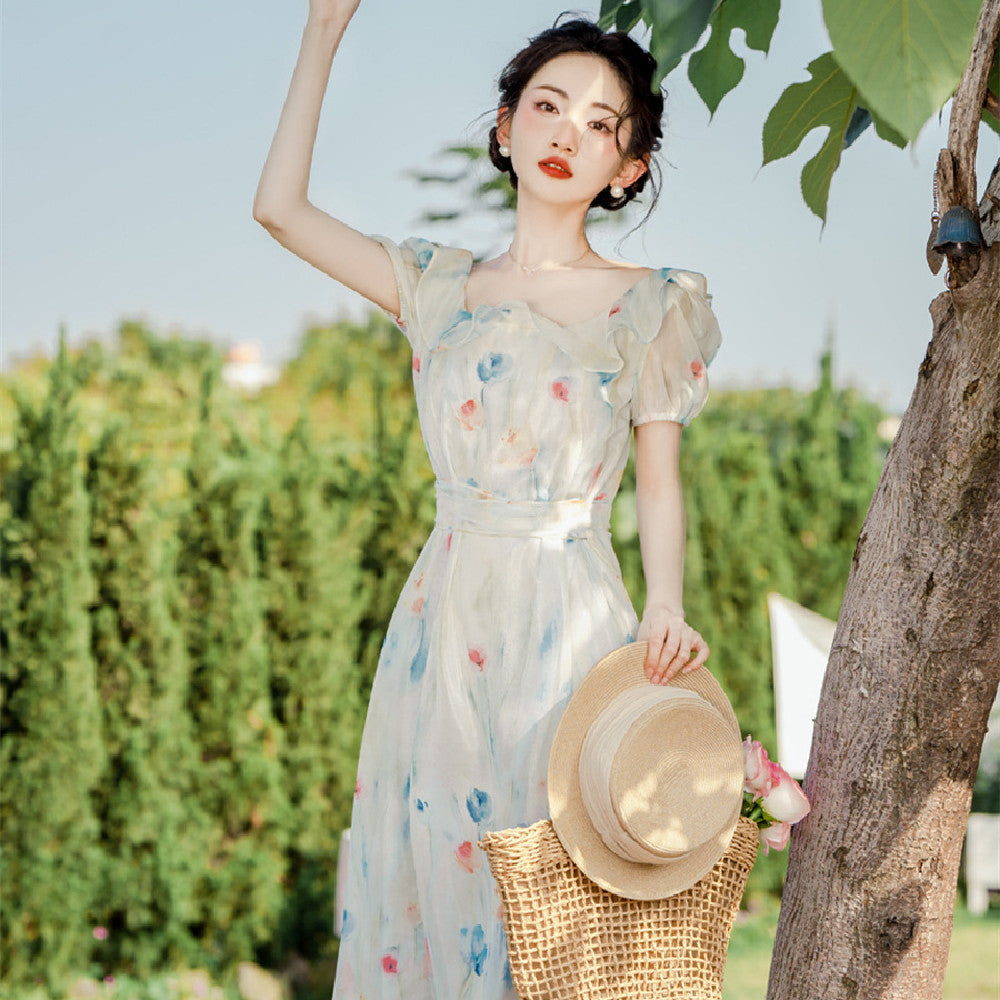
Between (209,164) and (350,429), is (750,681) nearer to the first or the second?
(209,164)

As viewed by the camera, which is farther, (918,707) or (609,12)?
(609,12)

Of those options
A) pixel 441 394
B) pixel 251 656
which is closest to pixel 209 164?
pixel 251 656

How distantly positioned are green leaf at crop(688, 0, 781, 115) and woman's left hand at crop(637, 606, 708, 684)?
0.76 meters

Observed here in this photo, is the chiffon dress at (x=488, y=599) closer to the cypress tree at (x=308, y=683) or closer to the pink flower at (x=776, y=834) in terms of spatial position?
the pink flower at (x=776, y=834)

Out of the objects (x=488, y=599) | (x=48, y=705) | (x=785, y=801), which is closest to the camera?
(x=785, y=801)

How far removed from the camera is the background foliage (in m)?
4.24

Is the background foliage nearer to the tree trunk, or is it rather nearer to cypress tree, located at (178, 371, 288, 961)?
cypress tree, located at (178, 371, 288, 961)

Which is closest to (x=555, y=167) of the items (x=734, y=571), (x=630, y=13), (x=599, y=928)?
(x=630, y=13)

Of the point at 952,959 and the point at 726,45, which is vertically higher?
the point at 726,45

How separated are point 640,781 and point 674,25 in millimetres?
979

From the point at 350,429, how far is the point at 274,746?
307 inches

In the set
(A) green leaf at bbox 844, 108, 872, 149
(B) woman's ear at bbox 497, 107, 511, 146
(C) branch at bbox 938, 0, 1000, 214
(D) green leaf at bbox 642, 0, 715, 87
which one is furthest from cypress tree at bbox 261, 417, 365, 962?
(D) green leaf at bbox 642, 0, 715, 87

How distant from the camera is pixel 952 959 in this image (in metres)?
5.33

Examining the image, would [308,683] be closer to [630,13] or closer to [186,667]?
[186,667]
